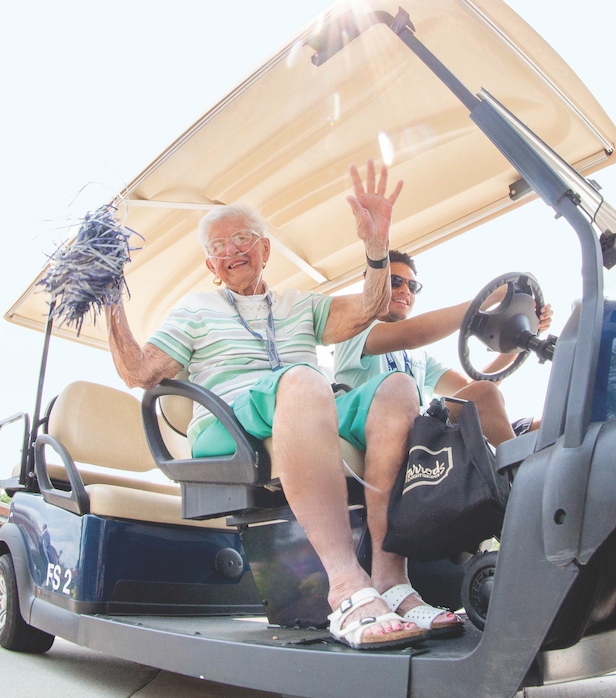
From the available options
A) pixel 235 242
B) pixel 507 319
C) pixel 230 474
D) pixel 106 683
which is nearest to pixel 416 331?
pixel 507 319

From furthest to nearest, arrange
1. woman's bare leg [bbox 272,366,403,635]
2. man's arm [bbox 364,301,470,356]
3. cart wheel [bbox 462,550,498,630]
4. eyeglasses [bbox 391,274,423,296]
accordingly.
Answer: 1. eyeglasses [bbox 391,274,423,296]
2. man's arm [bbox 364,301,470,356]
3. woman's bare leg [bbox 272,366,403,635]
4. cart wheel [bbox 462,550,498,630]

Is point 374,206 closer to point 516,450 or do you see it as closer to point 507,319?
point 507,319

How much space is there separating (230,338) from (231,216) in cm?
46

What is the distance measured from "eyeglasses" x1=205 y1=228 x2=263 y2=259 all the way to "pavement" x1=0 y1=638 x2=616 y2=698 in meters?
1.30

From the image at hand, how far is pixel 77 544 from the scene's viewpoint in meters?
1.82

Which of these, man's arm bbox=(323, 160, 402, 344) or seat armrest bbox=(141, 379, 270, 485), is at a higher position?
man's arm bbox=(323, 160, 402, 344)

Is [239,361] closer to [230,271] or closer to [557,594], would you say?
[230,271]

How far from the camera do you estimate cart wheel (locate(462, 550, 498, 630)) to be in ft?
3.80

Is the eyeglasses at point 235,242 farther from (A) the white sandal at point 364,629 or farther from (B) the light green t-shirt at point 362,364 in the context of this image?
(A) the white sandal at point 364,629

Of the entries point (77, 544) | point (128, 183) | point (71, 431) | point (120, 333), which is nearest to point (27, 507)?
point (71, 431)

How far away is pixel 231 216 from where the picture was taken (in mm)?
2025

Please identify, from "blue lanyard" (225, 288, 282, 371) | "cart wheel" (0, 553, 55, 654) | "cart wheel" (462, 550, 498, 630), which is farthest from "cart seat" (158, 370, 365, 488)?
"cart wheel" (0, 553, 55, 654)

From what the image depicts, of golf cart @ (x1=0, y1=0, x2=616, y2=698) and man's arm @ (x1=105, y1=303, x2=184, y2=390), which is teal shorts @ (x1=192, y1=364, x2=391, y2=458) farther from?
man's arm @ (x1=105, y1=303, x2=184, y2=390)

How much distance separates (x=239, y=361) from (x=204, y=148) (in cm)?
63
